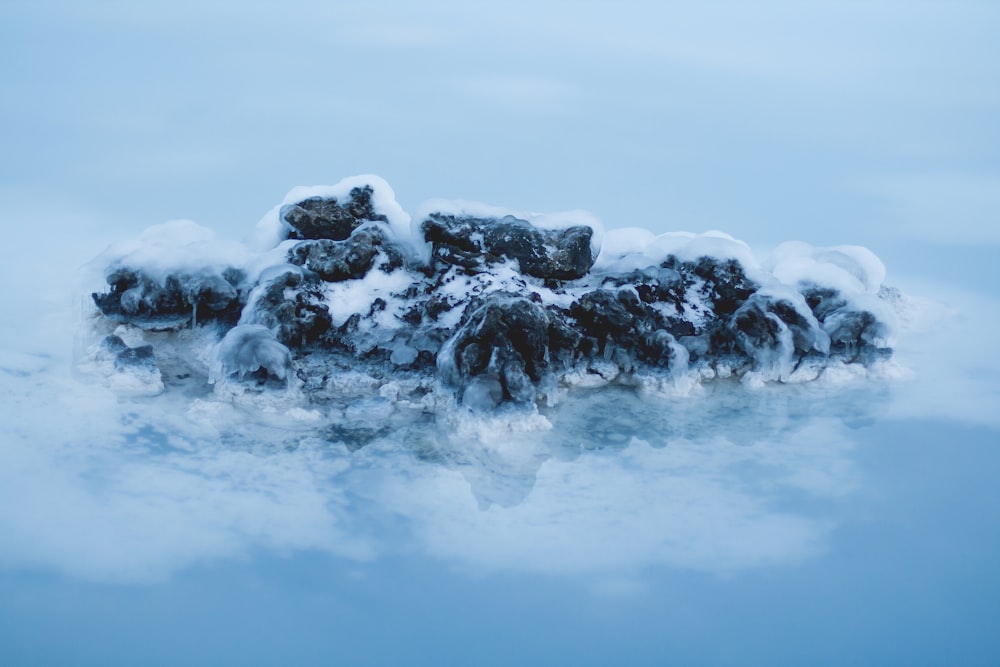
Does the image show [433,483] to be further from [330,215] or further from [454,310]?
[330,215]

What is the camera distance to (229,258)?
5.19m

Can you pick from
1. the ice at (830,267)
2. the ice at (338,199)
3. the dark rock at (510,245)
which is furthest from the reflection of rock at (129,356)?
the ice at (830,267)

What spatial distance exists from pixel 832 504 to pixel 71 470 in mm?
2644

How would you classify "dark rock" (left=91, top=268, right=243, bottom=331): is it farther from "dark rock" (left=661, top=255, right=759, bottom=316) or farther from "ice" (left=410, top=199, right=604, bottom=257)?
"dark rock" (left=661, top=255, right=759, bottom=316)

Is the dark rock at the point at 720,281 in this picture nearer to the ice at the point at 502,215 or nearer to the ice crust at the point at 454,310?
the ice crust at the point at 454,310

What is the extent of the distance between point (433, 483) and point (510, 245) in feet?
5.14

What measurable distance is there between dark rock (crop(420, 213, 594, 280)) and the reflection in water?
74 centimetres

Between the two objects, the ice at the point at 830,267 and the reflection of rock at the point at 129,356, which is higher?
the ice at the point at 830,267

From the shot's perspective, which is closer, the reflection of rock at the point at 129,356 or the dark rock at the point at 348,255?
the reflection of rock at the point at 129,356

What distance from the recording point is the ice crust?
452cm

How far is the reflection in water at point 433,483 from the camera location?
356 centimetres

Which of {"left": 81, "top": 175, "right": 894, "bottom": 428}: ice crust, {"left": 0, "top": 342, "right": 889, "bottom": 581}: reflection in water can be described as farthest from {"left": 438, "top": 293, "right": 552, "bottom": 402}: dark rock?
{"left": 0, "top": 342, "right": 889, "bottom": 581}: reflection in water

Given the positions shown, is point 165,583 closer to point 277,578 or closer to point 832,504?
point 277,578

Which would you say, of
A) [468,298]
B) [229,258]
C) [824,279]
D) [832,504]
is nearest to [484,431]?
[468,298]
